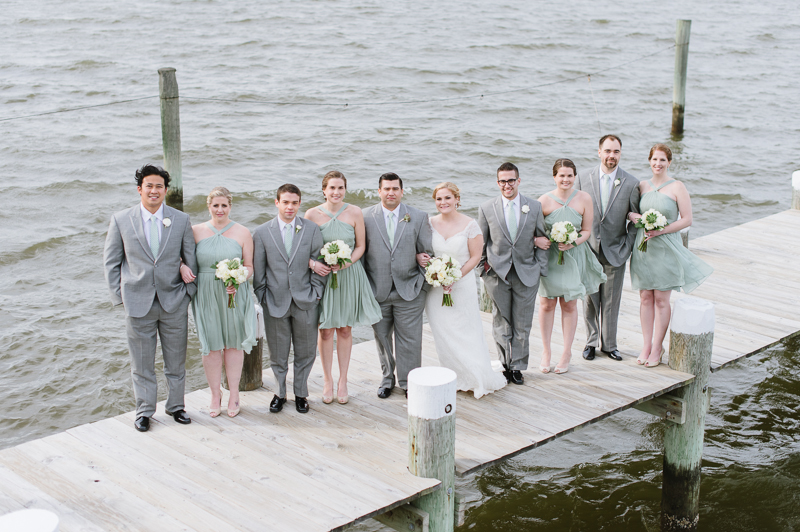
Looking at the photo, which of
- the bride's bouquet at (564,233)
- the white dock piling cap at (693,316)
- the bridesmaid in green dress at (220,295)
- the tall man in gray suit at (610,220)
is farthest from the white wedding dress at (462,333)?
the white dock piling cap at (693,316)

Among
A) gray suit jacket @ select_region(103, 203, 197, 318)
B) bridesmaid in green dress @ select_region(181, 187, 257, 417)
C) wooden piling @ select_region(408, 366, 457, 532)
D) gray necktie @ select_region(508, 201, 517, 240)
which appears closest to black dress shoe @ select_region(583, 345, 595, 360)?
gray necktie @ select_region(508, 201, 517, 240)

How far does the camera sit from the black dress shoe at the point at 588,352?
8.30 meters

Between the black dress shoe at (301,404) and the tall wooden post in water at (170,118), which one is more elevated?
the tall wooden post in water at (170,118)

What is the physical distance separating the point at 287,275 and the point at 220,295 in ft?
1.72

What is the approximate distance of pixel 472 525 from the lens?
887 centimetres

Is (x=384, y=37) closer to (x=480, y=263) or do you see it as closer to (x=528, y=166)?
(x=528, y=166)

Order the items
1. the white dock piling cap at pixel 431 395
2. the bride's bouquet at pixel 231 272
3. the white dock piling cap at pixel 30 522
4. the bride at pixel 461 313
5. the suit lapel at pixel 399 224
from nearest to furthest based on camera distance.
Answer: the white dock piling cap at pixel 30 522, the white dock piling cap at pixel 431 395, the bride's bouquet at pixel 231 272, the suit lapel at pixel 399 224, the bride at pixel 461 313

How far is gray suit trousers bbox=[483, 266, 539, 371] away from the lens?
753 centimetres

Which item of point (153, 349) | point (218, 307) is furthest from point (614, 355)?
point (153, 349)

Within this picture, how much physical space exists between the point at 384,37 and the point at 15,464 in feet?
75.9

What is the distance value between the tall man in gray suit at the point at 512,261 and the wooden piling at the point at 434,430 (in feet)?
5.32

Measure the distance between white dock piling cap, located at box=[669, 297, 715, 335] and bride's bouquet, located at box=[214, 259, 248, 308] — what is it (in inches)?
146

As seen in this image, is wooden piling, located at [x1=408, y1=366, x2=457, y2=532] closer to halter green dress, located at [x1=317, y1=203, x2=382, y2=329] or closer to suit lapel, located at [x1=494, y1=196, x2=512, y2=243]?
halter green dress, located at [x1=317, y1=203, x2=382, y2=329]

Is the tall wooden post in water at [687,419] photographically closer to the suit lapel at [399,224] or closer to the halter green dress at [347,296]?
the suit lapel at [399,224]
